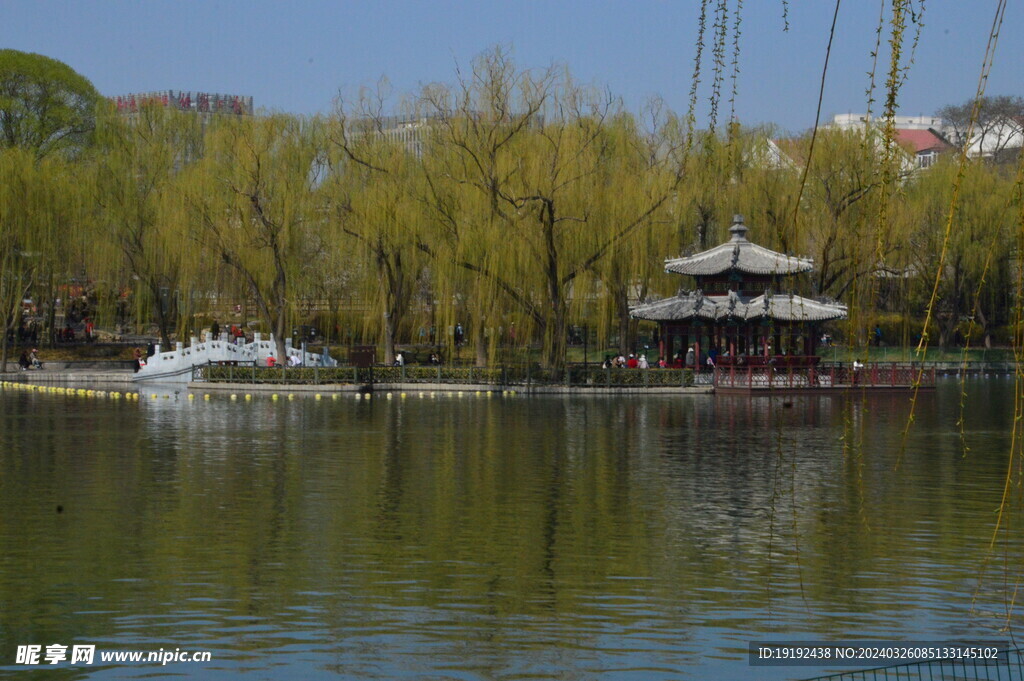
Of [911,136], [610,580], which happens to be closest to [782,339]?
[610,580]

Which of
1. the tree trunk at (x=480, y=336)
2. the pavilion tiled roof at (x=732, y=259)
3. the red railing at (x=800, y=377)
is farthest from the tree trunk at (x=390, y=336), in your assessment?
the red railing at (x=800, y=377)

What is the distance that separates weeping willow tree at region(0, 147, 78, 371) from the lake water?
22045 mm

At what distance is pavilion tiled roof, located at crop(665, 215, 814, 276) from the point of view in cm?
4731

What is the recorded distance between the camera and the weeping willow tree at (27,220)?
48156 mm

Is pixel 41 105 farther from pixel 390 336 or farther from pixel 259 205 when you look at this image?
pixel 390 336

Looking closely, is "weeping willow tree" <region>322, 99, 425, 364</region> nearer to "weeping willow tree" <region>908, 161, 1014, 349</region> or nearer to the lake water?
the lake water

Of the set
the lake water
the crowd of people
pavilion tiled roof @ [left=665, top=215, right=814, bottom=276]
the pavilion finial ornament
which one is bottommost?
the lake water

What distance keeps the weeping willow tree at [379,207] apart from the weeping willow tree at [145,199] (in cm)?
545

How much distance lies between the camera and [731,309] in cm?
4709

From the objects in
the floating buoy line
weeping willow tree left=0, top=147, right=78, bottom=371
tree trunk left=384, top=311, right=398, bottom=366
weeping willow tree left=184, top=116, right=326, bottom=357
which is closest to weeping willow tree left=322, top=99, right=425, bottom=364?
tree trunk left=384, top=311, right=398, bottom=366

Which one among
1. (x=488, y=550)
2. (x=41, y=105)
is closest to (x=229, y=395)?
(x=41, y=105)

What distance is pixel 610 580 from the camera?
44.4 ft

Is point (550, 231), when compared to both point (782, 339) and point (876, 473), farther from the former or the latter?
point (876, 473)

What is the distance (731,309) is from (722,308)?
1.02 ft
